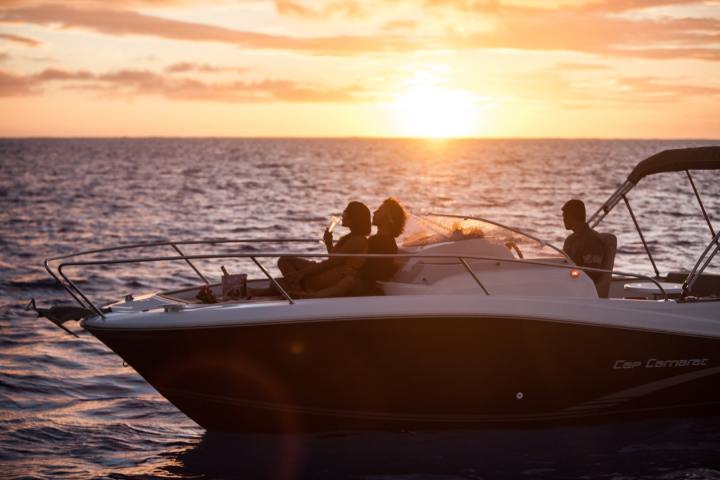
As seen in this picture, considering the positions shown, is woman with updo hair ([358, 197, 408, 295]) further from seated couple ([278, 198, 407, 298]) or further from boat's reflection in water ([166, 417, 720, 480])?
boat's reflection in water ([166, 417, 720, 480])

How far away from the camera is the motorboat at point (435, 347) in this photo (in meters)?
6.60

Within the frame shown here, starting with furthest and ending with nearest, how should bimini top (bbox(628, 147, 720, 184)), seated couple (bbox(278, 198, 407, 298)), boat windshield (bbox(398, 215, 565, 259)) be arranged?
bimini top (bbox(628, 147, 720, 184)), boat windshield (bbox(398, 215, 565, 259)), seated couple (bbox(278, 198, 407, 298))

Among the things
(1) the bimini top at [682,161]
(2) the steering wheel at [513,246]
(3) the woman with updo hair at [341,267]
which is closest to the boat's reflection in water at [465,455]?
(3) the woman with updo hair at [341,267]

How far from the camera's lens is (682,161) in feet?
27.7

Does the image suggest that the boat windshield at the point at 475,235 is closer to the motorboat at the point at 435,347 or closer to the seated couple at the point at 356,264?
the motorboat at the point at 435,347

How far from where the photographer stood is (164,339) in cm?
661

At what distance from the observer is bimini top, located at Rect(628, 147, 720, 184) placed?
324 inches

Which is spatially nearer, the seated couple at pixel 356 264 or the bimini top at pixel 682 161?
the seated couple at pixel 356 264

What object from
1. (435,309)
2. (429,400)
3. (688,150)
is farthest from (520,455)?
(688,150)

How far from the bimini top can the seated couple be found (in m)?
2.72

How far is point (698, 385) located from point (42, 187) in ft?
152

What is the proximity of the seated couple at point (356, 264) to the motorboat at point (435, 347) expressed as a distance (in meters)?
0.18

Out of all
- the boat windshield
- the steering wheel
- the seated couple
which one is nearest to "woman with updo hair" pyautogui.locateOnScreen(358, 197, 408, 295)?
the seated couple

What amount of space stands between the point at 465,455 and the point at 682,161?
352cm
